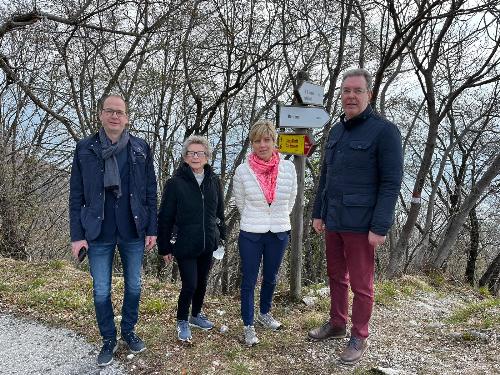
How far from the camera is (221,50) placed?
950 centimetres

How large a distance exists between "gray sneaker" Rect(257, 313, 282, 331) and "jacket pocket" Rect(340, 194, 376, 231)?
1.34m

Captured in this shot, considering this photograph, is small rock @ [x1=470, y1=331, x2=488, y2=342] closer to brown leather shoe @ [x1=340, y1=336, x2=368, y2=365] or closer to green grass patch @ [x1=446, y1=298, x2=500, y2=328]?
green grass patch @ [x1=446, y1=298, x2=500, y2=328]

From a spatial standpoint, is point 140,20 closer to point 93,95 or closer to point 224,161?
point 93,95

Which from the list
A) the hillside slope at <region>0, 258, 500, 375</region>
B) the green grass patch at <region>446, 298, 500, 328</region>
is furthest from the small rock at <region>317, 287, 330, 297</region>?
the green grass patch at <region>446, 298, 500, 328</region>

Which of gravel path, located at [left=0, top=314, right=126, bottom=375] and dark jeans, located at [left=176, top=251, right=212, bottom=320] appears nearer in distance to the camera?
gravel path, located at [left=0, top=314, right=126, bottom=375]

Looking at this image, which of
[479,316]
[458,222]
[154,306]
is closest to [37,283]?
[154,306]

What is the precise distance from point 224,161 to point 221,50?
10.5ft

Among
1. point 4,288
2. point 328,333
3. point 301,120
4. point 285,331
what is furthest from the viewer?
point 4,288

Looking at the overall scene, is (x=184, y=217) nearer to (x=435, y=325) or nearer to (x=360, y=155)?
(x=360, y=155)

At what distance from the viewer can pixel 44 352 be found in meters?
3.56

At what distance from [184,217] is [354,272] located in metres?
1.37

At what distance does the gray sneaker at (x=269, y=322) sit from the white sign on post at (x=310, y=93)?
6.74 ft

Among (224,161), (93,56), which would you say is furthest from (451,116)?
(93,56)

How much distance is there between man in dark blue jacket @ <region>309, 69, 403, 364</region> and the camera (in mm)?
2949
